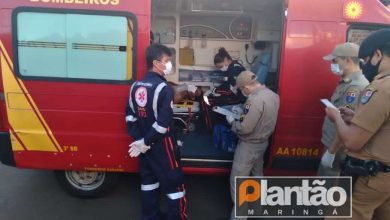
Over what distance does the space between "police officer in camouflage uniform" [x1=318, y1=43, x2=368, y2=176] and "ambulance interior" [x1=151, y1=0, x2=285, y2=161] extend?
2.02m

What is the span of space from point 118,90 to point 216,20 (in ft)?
9.28

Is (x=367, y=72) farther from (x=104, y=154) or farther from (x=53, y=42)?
(x=53, y=42)

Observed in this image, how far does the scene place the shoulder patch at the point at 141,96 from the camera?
9.57 ft

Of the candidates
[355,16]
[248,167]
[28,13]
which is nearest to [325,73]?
[355,16]

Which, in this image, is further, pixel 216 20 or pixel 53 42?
pixel 216 20

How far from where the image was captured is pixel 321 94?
3.37 meters

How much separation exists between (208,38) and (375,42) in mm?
3750

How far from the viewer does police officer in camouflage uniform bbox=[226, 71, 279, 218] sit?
3.11 m

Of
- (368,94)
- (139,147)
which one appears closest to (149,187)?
(139,147)

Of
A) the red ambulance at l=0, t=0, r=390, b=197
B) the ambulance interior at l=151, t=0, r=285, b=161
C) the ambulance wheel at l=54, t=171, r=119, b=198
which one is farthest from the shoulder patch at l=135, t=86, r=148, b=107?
the ambulance interior at l=151, t=0, r=285, b=161

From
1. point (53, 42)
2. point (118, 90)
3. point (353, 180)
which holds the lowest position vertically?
point (353, 180)

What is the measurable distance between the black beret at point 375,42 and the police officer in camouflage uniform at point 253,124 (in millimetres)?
1040

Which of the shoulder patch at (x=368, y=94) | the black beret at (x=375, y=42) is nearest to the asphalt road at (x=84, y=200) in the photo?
the shoulder patch at (x=368, y=94)

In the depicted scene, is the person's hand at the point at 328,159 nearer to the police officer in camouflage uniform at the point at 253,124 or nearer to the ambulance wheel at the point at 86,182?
the police officer in camouflage uniform at the point at 253,124
